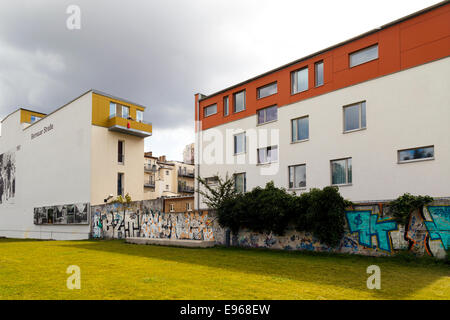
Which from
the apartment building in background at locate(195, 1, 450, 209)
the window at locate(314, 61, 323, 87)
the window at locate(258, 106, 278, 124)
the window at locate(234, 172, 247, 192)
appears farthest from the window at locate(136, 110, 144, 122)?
the window at locate(314, 61, 323, 87)

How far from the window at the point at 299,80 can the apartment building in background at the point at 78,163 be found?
20.6m

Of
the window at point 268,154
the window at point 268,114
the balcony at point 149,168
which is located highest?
the window at point 268,114

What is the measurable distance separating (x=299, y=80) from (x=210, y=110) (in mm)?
10309

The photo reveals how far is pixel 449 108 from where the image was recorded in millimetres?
20547

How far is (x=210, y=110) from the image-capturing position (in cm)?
3641

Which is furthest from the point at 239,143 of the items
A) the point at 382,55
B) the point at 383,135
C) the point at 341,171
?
the point at 382,55

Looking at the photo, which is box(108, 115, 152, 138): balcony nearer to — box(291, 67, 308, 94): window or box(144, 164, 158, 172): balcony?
box(291, 67, 308, 94): window

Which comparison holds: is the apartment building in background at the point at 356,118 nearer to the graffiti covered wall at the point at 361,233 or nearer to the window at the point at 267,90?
the window at the point at 267,90

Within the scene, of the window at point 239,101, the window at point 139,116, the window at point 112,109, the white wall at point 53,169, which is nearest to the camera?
the window at point 239,101

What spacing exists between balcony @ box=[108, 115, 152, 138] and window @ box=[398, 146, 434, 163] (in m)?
29.0

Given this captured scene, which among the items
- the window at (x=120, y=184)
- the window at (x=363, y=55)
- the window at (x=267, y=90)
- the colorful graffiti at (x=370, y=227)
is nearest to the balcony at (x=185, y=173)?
the window at (x=120, y=184)

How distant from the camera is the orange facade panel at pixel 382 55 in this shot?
2141 cm

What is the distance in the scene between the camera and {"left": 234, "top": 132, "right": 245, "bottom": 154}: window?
107 feet
